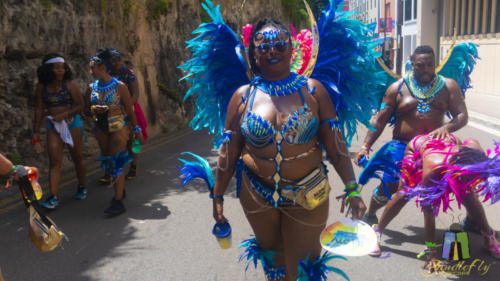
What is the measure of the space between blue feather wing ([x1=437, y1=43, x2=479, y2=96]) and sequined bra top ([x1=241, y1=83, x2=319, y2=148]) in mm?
2967

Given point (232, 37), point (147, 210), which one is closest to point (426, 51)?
point (232, 37)

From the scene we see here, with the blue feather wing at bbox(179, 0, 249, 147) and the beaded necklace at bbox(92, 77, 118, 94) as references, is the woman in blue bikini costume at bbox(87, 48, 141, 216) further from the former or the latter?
the blue feather wing at bbox(179, 0, 249, 147)

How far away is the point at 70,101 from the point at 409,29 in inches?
1370

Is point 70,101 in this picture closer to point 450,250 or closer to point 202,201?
point 202,201

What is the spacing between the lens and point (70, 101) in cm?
597

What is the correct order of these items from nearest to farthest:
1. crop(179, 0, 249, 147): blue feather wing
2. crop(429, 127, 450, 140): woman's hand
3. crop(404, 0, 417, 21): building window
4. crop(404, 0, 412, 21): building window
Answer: crop(179, 0, 249, 147): blue feather wing < crop(429, 127, 450, 140): woman's hand < crop(404, 0, 417, 21): building window < crop(404, 0, 412, 21): building window

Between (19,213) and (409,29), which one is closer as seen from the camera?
(19,213)

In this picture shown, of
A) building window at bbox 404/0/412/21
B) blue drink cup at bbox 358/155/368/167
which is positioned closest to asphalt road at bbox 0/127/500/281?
blue drink cup at bbox 358/155/368/167

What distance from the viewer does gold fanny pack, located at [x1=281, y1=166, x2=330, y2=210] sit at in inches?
108

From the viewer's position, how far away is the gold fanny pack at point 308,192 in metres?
2.76

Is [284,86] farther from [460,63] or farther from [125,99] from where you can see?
[125,99]

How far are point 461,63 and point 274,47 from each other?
10.3 feet

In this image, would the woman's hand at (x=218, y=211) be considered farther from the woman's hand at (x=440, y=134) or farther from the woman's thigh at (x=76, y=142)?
the woman's thigh at (x=76, y=142)

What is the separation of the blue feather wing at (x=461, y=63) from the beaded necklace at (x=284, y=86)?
288cm
